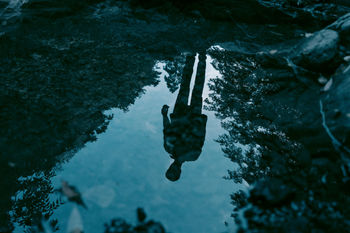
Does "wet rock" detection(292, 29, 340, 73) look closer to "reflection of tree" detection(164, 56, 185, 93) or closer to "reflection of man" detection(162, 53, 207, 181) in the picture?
"reflection of man" detection(162, 53, 207, 181)

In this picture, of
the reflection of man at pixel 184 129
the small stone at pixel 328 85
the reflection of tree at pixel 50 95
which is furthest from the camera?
the small stone at pixel 328 85

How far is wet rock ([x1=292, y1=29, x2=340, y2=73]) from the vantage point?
4.41 metres

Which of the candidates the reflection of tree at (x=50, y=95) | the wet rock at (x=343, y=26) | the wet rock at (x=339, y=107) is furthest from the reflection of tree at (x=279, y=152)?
the reflection of tree at (x=50, y=95)

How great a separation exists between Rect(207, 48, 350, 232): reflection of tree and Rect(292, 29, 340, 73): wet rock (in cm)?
26

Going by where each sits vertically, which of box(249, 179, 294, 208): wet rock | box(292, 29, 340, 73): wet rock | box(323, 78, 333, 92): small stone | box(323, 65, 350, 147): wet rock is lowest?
box(249, 179, 294, 208): wet rock

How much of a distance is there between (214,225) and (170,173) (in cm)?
78

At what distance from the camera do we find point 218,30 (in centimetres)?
665

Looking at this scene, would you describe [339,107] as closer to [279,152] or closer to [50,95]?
[279,152]

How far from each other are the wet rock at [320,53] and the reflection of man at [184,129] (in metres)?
2.14

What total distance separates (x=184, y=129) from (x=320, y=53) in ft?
10.2

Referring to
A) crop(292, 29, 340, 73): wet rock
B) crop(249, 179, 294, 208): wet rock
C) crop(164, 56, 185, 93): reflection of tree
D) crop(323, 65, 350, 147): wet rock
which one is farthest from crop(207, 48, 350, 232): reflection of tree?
crop(164, 56, 185, 93): reflection of tree

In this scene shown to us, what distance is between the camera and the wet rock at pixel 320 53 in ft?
14.5

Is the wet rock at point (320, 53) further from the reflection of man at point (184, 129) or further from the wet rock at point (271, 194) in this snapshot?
the wet rock at point (271, 194)

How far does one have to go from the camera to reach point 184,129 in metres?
3.47
